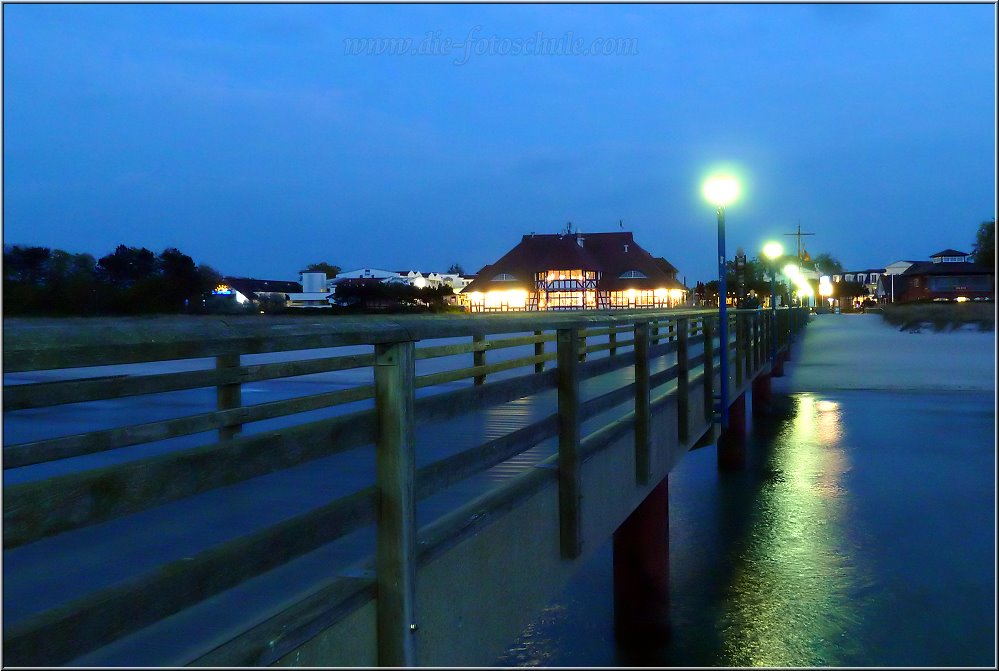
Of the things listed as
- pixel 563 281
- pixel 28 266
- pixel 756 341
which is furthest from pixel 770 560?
pixel 563 281

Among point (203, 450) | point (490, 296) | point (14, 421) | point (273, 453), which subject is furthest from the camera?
point (490, 296)

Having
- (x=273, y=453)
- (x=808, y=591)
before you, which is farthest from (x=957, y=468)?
(x=273, y=453)

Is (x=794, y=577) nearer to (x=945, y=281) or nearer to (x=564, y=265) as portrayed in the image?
(x=945, y=281)

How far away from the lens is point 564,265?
70562mm

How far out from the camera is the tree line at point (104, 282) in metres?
7.06

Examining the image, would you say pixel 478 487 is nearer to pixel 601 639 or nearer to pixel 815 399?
pixel 601 639

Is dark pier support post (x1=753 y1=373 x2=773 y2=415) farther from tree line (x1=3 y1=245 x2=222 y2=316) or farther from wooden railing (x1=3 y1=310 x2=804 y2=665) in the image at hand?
wooden railing (x1=3 y1=310 x2=804 y2=665)

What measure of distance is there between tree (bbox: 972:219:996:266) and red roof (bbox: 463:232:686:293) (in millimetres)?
66297

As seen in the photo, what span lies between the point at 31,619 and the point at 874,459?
2058 centimetres

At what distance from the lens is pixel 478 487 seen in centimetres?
524

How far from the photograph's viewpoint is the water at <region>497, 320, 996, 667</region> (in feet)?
33.8

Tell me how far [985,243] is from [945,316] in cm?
112

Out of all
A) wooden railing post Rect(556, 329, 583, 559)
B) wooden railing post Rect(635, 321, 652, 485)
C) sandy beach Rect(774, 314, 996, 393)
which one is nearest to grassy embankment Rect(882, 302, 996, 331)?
wooden railing post Rect(556, 329, 583, 559)

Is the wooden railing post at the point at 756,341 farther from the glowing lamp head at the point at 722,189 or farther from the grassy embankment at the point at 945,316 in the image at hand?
the grassy embankment at the point at 945,316
